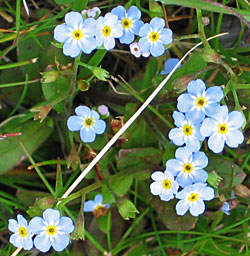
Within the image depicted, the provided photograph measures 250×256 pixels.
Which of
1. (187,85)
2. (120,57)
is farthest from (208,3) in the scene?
(120,57)

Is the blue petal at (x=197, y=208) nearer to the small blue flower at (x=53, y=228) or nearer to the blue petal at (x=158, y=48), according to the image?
the small blue flower at (x=53, y=228)


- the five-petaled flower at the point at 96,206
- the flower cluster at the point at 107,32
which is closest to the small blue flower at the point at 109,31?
the flower cluster at the point at 107,32

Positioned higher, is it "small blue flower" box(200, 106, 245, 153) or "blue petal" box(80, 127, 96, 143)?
"small blue flower" box(200, 106, 245, 153)

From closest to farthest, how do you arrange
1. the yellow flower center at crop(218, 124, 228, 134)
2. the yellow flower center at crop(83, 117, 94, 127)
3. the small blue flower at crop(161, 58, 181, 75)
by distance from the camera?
1. the yellow flower center at crop(218, 124, 228, 134)
2. the yellow flower center at crop(83, 117, 94, 127)
3. the small blue flower at crop(161, 58, 181, 75)

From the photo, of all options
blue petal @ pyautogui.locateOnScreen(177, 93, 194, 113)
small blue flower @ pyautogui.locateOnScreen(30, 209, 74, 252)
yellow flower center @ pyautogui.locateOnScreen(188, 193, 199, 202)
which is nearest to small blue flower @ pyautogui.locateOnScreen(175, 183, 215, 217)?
yellow flower center @ pyautogui.locateOnScreen(188, 193, 199, 202)

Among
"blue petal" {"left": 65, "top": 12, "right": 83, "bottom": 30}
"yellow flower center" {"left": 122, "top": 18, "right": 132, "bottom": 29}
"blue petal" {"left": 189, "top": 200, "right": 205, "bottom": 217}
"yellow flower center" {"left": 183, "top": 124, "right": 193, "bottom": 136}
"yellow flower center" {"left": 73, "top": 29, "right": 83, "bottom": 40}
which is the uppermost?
"blue petal" {"left": 65, "top": 12, "right": 83, "bottom": 30}

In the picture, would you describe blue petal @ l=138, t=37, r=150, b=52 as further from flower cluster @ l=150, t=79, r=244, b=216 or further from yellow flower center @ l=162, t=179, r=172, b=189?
yellow flower center @ l=162, t=179, r=172, b=189
